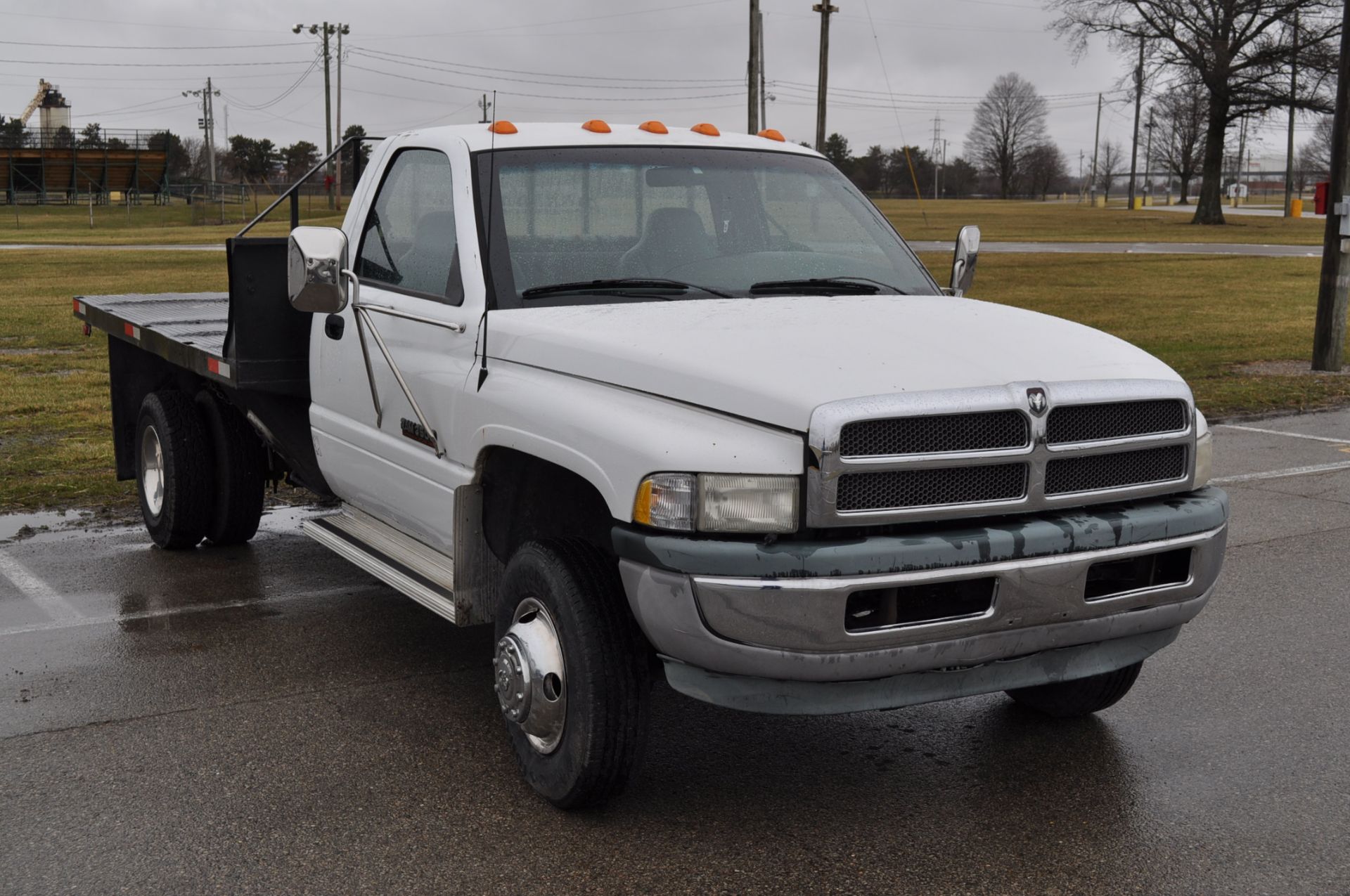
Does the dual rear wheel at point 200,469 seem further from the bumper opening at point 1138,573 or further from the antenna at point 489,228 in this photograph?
the bumper opening at point 1138,573

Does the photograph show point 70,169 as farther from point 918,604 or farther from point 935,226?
point 918,604

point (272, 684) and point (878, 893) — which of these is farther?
point (272, 684)

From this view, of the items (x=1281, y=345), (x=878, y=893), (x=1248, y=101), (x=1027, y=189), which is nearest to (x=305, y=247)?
(x=878, y=893)

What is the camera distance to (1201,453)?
4266 millimetres

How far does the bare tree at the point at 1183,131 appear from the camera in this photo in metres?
60.8

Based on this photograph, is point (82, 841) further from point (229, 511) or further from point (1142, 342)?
point (1142, 342)

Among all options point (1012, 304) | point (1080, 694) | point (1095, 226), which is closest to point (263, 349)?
point (1080, 694)

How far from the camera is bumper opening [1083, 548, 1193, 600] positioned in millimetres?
3977

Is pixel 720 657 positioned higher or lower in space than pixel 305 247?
lower

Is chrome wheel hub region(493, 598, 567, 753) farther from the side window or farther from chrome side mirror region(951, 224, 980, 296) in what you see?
chrome side mirror region(951, 224, 980, 296)

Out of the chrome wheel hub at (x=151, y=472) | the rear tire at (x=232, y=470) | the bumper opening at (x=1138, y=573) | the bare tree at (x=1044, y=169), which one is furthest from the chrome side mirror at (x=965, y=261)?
the bare tree at (x=1044, y=169)

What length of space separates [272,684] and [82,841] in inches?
53.8

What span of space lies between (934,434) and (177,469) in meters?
4.47

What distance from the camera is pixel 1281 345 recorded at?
17.3 metres
